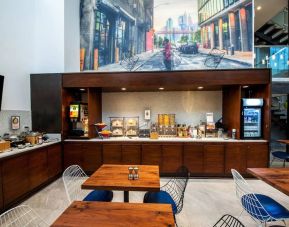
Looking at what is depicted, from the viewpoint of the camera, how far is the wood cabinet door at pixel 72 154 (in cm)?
474

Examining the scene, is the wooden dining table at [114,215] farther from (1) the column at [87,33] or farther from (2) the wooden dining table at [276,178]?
(1) the column at [87,33]

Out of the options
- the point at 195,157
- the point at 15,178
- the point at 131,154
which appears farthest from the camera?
the point at 131,154

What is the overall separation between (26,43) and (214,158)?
5199mm

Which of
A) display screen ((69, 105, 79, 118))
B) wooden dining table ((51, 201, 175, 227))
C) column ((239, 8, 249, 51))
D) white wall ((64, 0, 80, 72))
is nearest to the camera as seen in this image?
wooden dining table ((51, 201, 175, 227))

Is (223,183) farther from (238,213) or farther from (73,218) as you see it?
(73,218)

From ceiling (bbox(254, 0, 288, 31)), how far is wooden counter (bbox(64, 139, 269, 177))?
5191mm

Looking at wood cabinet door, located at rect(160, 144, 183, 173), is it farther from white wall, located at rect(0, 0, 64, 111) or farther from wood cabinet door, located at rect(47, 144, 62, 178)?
white wall, located at rect(0, 0, 64, 111)

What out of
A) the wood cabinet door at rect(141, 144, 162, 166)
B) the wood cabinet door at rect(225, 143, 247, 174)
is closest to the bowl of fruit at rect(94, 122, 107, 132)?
the wood cabinet door at rect(141, 144, 162, 166)

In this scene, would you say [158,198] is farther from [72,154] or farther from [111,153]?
[72,154]

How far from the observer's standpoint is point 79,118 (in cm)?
483

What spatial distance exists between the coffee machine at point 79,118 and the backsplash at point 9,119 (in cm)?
97

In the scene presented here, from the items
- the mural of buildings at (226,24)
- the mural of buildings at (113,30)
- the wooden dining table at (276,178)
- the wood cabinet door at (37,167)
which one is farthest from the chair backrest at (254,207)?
the mural of buildings at (113,30)

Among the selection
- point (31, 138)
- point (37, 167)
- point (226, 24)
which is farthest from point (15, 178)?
point (226, 24)

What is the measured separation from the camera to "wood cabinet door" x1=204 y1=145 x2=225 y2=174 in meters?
4.50
